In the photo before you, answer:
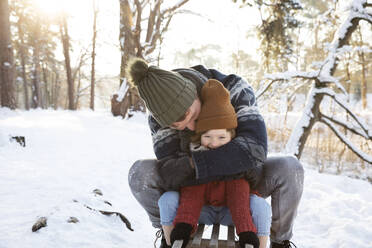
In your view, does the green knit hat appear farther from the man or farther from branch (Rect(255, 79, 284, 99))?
branch (Rect(255, 79, 284, 99))

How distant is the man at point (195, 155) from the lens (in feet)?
4.67

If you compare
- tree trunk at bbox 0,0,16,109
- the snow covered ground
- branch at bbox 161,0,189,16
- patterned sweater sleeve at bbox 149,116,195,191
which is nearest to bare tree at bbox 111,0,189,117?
branch at bbox 161,0,189,16

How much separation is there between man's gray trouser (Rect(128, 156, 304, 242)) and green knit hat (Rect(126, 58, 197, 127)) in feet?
1.14

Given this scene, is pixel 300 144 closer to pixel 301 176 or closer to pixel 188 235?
pixel 301 176

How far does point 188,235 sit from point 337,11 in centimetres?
420

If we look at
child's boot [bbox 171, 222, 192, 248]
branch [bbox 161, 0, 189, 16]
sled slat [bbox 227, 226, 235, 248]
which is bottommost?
sled slat [bbox 227, 226, 235, 248]

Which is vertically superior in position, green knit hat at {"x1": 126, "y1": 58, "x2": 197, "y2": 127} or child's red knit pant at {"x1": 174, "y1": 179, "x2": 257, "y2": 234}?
green knit hat at {"x1": 126, "y1": 58, "x2": 197, "y2": 127}

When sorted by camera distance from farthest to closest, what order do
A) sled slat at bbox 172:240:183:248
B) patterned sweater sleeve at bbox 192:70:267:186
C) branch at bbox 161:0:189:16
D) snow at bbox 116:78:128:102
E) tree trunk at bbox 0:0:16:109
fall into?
snow at bbox 116:78:128:102 < branch at bbox 161:0:189:16 < tree trunk at bbox 0:0:16:109 < patterned sweater sleeve at bbox 192:70:267:186 < sled slat at bbox 172:240:183:248

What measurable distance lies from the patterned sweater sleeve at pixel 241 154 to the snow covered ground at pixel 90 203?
1.00 m

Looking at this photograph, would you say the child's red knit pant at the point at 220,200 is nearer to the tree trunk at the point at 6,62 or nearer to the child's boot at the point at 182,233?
the child's boot at the point at 182,233

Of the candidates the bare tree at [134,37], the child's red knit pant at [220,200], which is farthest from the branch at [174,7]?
the child's red knit pant at [220,200]

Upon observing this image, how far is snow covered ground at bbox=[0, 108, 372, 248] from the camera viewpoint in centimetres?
187

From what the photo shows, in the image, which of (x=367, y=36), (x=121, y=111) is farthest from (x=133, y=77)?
(x=121, y=111)

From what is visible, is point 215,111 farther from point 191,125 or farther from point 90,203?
point 90,203
